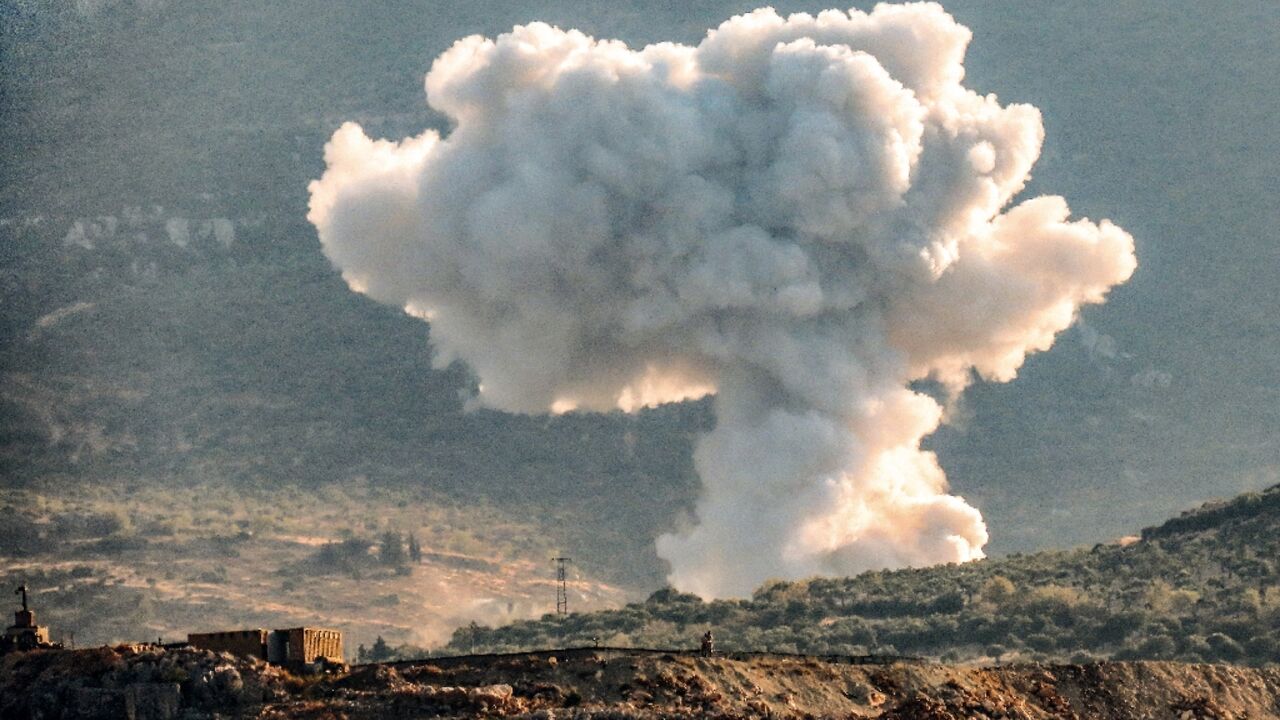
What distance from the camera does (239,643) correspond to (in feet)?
266

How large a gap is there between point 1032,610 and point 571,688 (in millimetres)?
64934

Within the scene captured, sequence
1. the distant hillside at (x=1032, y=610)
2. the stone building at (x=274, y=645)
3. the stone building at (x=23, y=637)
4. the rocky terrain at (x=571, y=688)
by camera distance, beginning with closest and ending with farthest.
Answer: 1. the rocky terrain at (x=571, y=688)
2. the stone building at (x=23, y=637)
3. the stone building at (x=274, y=645)
4. the distant hillside at (x=1032, y=610)

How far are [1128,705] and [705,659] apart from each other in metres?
15.0

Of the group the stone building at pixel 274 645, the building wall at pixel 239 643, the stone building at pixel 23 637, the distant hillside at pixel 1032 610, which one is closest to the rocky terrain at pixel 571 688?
the stone building at pixel 23 637

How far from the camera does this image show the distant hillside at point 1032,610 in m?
133

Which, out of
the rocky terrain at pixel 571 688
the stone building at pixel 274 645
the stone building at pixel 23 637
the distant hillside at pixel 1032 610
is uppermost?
the distant hillside at pixel 1032 610

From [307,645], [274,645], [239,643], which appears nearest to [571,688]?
[307,645]

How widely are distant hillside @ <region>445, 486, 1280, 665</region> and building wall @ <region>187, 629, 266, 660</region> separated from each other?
49551 mm

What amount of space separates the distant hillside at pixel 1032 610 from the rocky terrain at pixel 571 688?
123 feet

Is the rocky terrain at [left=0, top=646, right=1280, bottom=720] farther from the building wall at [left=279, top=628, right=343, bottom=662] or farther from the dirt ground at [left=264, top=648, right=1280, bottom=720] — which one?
the building wall at [left=279, top=628, right=343, bottom=662]

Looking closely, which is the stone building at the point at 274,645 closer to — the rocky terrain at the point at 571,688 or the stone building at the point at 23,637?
the rocky terrain at the point at 571,688

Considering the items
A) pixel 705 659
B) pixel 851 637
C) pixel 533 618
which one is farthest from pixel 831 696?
pixel 533 618

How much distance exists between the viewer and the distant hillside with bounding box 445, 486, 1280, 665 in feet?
437

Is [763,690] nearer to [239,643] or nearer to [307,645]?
Answer: [307,645]
